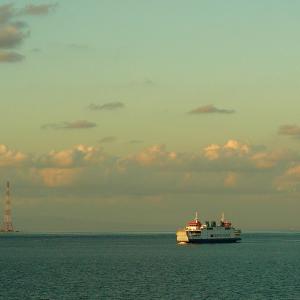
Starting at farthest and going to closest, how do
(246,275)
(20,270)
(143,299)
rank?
(20,270), (246,275), (143,299)

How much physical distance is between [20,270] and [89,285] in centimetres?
4517

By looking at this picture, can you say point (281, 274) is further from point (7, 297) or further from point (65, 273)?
point (7, 297)

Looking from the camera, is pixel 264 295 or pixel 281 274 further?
pixel 281 274

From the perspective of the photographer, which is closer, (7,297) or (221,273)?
(7,297)

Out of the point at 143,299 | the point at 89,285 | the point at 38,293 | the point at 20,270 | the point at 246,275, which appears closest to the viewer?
the point at 143,299

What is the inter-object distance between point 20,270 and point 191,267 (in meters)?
39.6

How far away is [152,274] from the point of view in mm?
170375

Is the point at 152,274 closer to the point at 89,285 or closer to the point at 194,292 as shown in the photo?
the point at 89,285

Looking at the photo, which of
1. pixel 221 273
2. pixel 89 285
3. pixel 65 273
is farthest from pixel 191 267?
pixel 89 285

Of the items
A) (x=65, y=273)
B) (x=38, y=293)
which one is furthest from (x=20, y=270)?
(x=38, y=293)

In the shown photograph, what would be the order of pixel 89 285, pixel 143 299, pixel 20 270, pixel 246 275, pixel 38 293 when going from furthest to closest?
pixel 20 270 < pixel 246 275 < pixel 89 285 < pixel 38 293 < pixel 143 299

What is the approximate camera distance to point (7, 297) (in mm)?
126562

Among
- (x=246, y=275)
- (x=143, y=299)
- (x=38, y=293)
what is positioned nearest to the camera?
(x=143, y=299)

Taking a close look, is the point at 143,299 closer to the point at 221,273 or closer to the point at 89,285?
the point at 89,285
